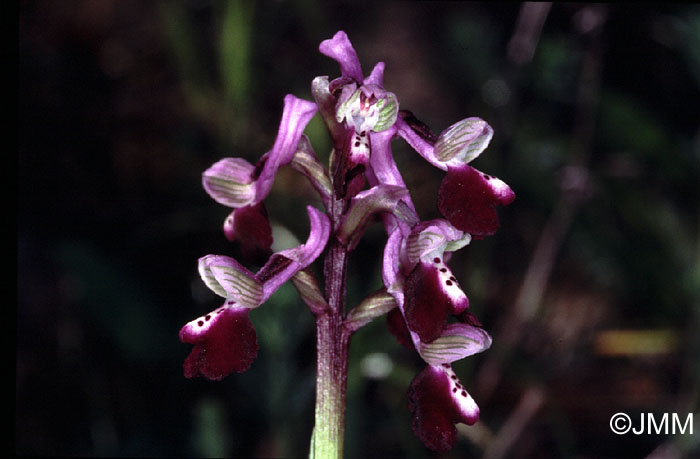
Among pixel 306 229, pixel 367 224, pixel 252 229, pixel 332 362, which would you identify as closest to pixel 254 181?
pixel 252 229

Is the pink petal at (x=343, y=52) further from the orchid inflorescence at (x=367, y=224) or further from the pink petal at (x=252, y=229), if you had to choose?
the pink petal at (x=252, y=229)

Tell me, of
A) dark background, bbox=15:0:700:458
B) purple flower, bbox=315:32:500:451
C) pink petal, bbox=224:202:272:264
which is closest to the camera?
purple flower, bbox=315:32:500:451

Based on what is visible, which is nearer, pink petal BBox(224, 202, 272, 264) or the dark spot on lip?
the dark spot on lip

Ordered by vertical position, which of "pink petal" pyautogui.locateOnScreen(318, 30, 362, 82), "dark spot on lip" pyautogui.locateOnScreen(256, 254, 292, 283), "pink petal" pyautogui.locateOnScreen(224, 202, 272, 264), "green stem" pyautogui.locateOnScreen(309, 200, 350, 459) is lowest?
"green stem" pyautogui.locateOnScreen(309, 200, 350, 459)

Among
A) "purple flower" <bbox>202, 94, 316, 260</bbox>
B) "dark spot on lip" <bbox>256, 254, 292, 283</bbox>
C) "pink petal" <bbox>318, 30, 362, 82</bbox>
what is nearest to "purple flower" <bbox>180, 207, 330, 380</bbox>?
"dark spot on lip" <bbox>256, 254, 292, 283</bbox>

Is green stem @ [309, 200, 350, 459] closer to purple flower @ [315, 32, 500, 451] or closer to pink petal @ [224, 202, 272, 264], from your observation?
purple flower @ [315, 32, 500, 451]

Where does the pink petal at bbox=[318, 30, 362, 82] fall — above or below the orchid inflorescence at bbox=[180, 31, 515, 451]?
above

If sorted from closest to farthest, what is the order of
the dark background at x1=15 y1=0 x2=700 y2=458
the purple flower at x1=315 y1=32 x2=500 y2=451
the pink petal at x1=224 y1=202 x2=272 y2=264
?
1. the purple flower at x1=315 y1=32 x2=500 y2=451
2. the pink petal at x1=224 y1=202 x2=272 y2=264
3. the dark background at x1=15 y1=0 x2=700 y2=458
